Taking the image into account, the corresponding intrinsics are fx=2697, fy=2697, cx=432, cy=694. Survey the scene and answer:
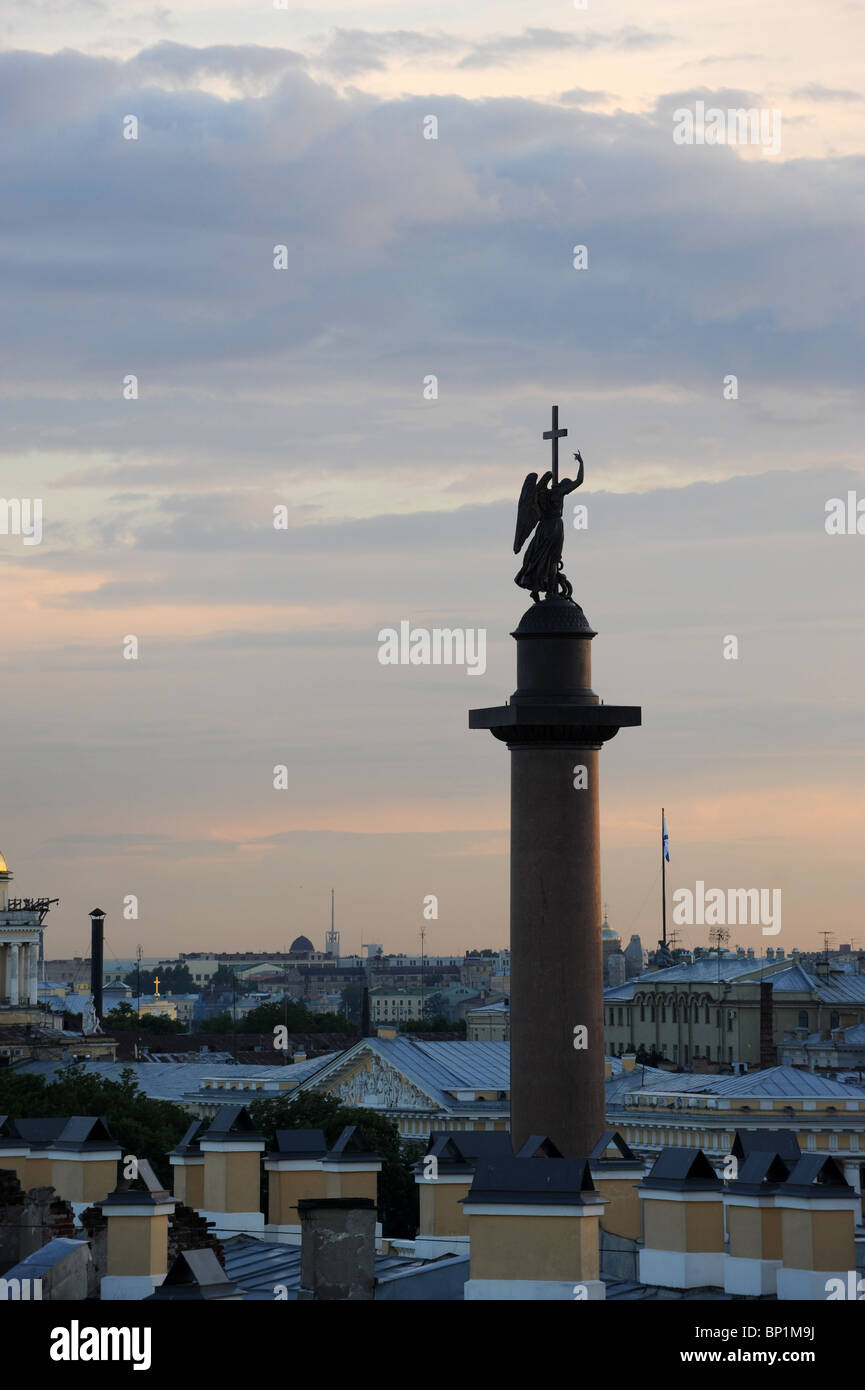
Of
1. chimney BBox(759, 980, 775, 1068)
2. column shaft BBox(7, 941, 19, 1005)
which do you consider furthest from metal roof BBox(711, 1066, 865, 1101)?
column shaft BBox(7, 941, 19, 1005)

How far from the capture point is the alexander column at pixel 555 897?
33.7m

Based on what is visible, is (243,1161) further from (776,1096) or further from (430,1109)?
(430,1109)

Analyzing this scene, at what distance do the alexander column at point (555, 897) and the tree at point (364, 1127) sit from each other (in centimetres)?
4201

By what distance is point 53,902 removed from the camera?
186125 millimetres

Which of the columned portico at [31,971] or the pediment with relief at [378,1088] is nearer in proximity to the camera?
the pediment with relief at [378,1088]

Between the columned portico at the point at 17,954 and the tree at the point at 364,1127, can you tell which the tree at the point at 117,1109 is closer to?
the tree at the point at 364,1127

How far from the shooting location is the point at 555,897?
33938mm

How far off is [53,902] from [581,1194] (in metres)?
167

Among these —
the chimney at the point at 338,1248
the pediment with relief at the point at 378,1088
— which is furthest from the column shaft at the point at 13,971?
the chimney at the point at 338,1248

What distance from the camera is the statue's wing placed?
3628cm

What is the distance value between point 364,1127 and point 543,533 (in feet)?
192

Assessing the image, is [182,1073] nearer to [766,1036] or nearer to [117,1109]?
[766,1036]

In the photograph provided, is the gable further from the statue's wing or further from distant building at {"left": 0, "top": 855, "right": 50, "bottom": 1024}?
the statue's wing
